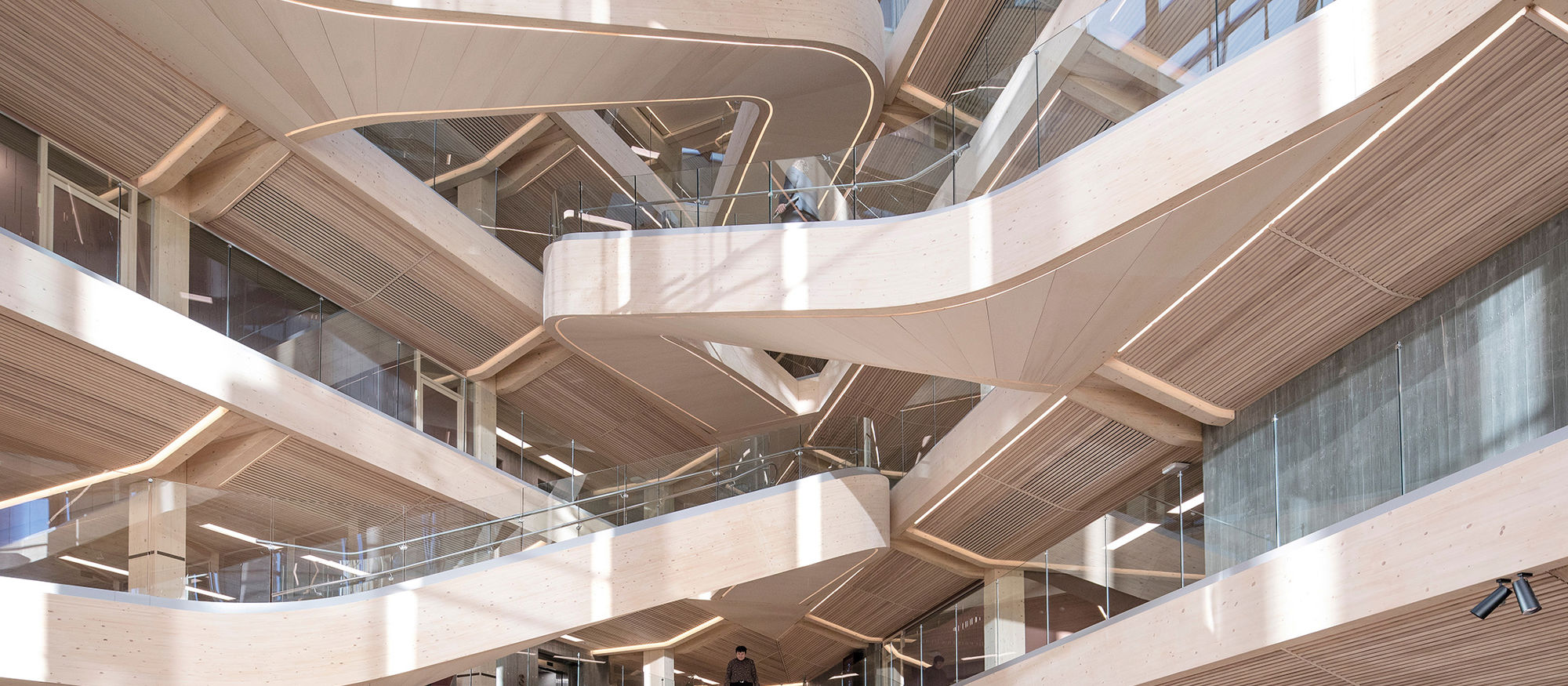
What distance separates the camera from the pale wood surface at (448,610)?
8.16 m

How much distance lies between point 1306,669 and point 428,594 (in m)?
6.50

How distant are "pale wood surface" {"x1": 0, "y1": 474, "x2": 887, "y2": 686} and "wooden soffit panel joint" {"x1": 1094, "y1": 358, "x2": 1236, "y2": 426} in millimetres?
3494

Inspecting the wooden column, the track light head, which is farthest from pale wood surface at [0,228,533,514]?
the track light head

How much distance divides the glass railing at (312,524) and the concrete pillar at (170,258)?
1530 mm

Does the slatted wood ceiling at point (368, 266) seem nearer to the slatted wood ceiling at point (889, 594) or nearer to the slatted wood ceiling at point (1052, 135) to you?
the slatted wood ceiling at point (889, 594)

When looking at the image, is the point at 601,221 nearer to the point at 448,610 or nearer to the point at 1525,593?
the point at 448,610

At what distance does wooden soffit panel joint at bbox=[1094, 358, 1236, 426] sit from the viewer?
365 inches

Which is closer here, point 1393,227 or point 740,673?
point 1393,227

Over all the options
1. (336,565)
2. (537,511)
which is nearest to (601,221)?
(537,511)

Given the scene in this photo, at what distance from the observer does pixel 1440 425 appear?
6.36 m

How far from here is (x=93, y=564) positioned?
8.16 m

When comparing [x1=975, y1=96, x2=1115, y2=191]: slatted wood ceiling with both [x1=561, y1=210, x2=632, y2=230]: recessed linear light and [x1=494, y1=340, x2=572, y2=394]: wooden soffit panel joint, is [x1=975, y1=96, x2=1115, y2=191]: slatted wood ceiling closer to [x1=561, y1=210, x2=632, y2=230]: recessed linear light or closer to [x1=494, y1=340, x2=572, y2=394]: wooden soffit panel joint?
[x1=561, y1=210, x2=632, y2=230]: recessed linear light

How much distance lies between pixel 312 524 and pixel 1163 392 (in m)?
6.58

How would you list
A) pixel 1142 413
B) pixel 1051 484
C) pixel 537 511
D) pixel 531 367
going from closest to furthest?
pixel 1142 413 < pixel 537 511 < pixel 1051 484 < pixel 531 367
